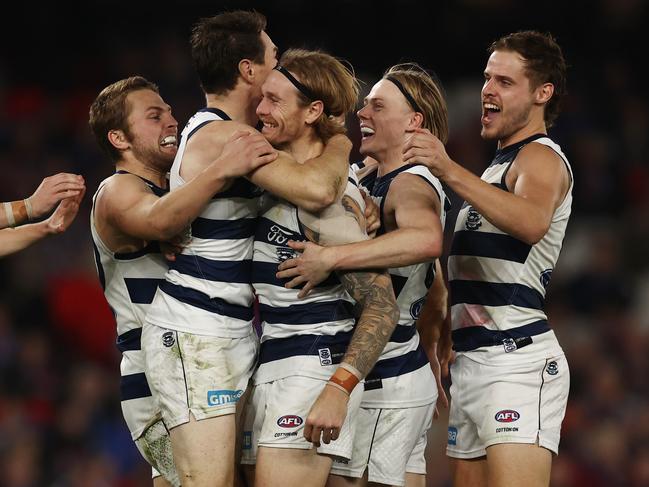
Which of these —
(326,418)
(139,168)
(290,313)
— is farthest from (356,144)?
(326,418)

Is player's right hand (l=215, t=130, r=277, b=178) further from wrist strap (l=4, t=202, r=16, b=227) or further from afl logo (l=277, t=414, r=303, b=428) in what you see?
wrist strap (l=4, t=202, r=16, b=227)

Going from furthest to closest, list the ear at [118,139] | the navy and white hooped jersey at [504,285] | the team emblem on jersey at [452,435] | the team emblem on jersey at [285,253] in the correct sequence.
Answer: the team emblem on jersey at [452,435] < the ear at [118,139] < the navy and white hooped jersey at [504,285] < the team emblem on jersey at [285,253]

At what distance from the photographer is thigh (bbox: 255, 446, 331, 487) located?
4.17m

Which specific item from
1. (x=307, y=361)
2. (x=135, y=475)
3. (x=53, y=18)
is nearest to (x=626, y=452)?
(x=135, y=475)

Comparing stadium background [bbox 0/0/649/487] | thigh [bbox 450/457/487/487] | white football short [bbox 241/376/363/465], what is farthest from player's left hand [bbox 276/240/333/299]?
stadium background [bbox 0/0/649/487]

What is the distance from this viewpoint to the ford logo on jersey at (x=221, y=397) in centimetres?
430

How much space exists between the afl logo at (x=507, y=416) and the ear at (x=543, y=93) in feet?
4.75

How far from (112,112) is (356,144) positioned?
5699 millimetres

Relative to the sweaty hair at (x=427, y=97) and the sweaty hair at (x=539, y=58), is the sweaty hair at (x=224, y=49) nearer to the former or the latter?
the sweaty hair at (x=427, y=97)

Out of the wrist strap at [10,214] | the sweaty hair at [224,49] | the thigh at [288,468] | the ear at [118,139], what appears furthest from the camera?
the wrist strap at [10,214]

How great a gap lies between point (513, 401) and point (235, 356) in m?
1.27

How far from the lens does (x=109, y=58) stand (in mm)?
11805

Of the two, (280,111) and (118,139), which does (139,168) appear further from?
(280,111)

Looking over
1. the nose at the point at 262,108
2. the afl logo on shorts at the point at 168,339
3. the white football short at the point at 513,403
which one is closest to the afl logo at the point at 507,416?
the white football short at the point at 513,403
